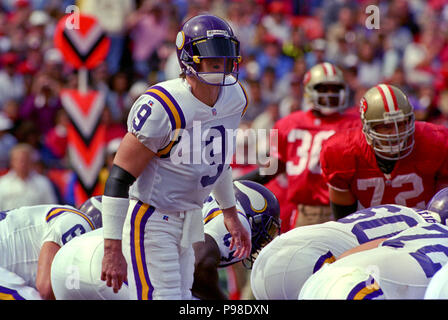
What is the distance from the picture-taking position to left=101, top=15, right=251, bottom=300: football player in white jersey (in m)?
3.23

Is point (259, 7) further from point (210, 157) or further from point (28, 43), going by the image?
point (210, 157)

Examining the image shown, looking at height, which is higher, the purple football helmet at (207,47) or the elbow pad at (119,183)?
the purple football helmet at (207,47)

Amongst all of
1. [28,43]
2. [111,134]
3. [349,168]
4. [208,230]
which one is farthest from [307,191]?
[28,43]

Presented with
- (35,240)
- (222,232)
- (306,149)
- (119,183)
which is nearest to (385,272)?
(119,183)

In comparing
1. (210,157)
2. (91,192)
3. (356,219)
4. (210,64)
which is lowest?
(91,192)

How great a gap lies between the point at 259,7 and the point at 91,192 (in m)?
5.35

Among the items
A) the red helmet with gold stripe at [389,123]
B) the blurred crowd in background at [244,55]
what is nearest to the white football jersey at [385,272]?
the red helmet with gold stripe at [389,123]

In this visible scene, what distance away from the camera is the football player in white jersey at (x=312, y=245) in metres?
3.46

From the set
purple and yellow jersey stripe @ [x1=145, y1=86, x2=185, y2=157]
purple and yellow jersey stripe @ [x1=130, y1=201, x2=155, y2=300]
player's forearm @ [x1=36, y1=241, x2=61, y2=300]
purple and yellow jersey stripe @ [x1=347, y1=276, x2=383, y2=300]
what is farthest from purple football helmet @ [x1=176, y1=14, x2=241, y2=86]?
player's forearm @ [x1=36, y1=241, x2=61, y2=300]

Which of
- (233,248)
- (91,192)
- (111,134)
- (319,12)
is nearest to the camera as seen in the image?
(233,248)

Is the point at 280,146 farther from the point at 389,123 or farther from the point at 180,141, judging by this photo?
the point at 180,141

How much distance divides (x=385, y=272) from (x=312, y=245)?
52 cm

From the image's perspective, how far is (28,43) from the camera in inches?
417

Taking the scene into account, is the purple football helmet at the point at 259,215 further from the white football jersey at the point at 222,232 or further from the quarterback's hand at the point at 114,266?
the quarterback's hand at the point at 114,266
